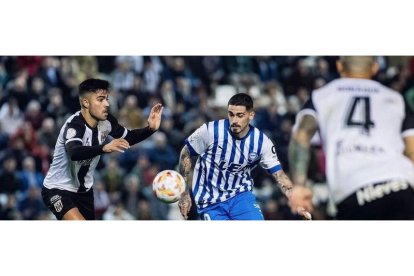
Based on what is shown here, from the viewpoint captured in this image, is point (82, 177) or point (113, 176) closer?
point (82, 177)

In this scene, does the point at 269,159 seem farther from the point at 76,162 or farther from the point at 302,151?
the point at 76,162

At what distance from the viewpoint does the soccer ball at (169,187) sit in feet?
35.3

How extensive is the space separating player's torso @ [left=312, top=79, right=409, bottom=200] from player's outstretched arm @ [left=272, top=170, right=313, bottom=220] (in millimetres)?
391

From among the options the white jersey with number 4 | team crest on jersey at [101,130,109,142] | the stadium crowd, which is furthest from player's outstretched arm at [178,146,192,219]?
the white jersey with number 4

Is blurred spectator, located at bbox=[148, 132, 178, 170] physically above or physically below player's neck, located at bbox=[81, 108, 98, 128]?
below

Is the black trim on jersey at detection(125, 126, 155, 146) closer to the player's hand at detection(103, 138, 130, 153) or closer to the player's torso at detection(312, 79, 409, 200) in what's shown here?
the player's hand at detection(103, 138, 130, 153)

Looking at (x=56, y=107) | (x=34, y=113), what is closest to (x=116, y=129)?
(x=56, y=107)

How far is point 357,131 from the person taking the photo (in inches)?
443

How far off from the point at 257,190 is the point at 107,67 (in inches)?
109

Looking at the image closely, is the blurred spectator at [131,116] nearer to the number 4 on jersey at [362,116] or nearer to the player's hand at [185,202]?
the player's hand at [185,202]

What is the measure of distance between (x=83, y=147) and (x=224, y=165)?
1.89 metres

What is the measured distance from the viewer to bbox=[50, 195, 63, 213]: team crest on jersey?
10758 millimetres

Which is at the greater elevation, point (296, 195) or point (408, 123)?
point (408, 123)

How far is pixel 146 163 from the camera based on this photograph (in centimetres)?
1156
